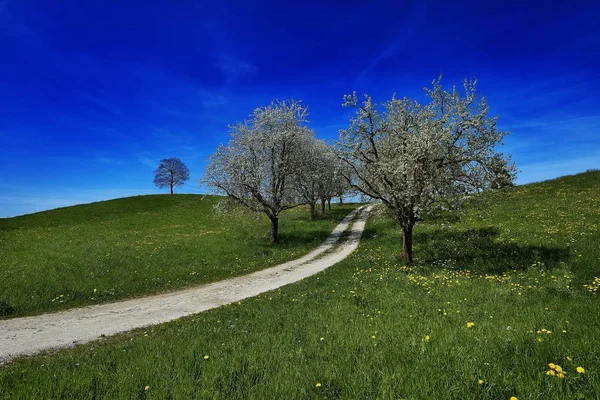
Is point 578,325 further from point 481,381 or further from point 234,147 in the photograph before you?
point 234,147

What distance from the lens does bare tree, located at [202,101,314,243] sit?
3325cm

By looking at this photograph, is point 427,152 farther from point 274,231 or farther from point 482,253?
point 274,231

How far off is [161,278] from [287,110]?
20802mm

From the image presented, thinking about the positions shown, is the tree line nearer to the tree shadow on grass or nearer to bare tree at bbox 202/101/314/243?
the tree shadow on grass

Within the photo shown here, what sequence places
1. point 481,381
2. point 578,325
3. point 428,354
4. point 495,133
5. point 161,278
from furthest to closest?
point 161,278
point 495,133
point 578,325
point 428,354
point 481,381

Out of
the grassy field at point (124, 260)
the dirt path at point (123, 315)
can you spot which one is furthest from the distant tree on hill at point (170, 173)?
the dirt path at point (123, 315)

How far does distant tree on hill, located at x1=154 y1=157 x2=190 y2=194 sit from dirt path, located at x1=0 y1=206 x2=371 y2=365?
93793 millimetres

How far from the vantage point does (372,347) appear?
7719 mm

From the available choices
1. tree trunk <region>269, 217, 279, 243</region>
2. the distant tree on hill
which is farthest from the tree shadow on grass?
the distant tree on hill

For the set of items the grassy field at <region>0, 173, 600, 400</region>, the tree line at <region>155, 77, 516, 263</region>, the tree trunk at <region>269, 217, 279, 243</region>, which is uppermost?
the tree line at <region>155, 77, 516, 263</region>

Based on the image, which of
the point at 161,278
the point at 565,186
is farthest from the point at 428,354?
the point at 565,186

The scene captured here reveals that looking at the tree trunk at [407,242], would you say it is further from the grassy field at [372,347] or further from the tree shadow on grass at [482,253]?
the grassy field at [372,347]

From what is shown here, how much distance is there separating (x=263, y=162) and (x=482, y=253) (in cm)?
2057

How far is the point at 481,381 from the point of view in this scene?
5246 millimetres
